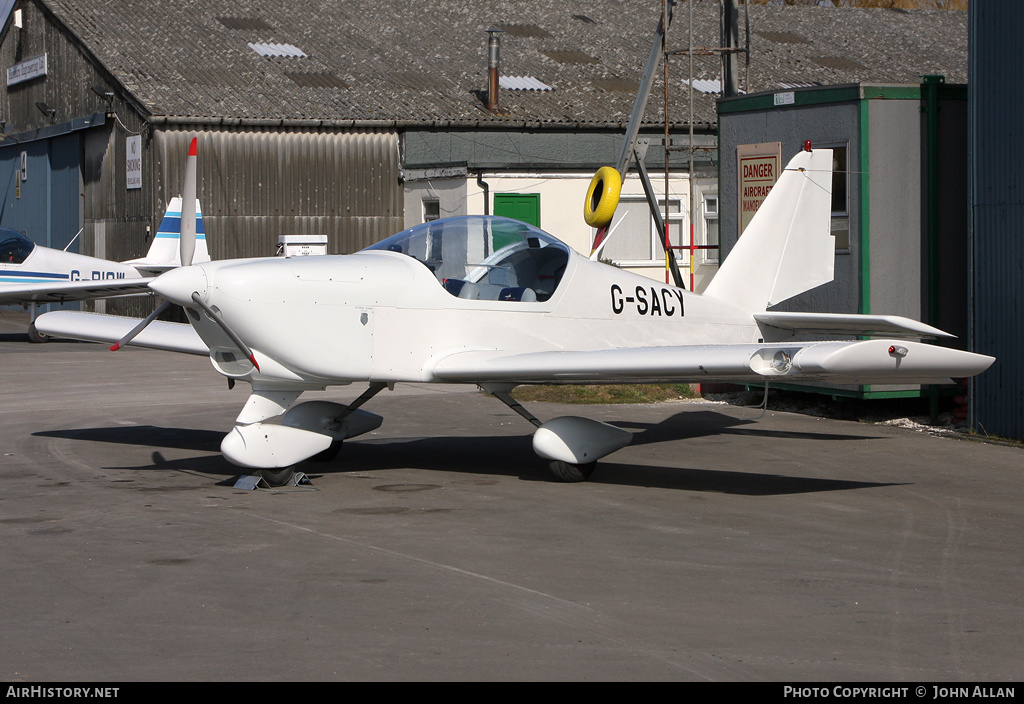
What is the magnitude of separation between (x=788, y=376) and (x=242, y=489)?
3.84 m

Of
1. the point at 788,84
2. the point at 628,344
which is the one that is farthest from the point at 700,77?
the point at 628,344

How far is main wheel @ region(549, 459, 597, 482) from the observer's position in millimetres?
8922

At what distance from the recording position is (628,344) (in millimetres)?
10016

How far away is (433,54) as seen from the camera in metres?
30.2

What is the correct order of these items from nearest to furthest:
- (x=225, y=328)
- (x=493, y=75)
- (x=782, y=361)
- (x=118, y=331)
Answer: (x=782, y=361), (x=225, y=328), (x=118, y=331), (x=493, y=75)

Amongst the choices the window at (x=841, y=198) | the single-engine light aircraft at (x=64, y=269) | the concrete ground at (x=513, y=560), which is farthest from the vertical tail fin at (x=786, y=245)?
the single-engine light aircraft at (x=64, y=269)

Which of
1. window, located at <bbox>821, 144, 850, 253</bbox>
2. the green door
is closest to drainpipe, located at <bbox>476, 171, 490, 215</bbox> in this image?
the green door

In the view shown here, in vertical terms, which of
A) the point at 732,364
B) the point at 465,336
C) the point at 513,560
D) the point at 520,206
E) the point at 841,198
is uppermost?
the point at 520,206

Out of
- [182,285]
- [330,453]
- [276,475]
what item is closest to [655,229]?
[330,453]

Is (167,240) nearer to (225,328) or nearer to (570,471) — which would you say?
(225,328)

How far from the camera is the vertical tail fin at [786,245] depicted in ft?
36.1

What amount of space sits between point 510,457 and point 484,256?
6.36 ft

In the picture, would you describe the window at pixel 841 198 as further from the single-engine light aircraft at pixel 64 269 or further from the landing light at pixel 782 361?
the single-engine light aircraft at pixel 64 269

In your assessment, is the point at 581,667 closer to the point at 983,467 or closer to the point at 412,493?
the point at 412,493
